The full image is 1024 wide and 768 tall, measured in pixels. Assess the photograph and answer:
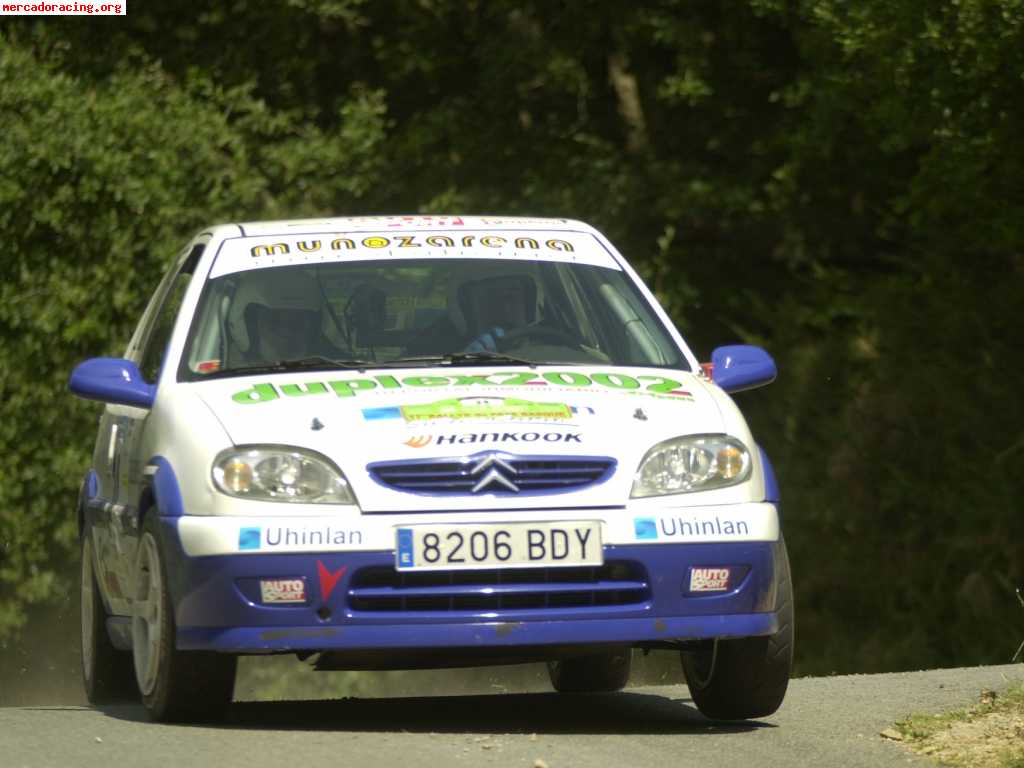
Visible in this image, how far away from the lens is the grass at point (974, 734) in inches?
280

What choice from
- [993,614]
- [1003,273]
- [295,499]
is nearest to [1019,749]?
[295,499]

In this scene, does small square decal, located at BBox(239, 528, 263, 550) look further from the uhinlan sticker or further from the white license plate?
the uhinlan sticker

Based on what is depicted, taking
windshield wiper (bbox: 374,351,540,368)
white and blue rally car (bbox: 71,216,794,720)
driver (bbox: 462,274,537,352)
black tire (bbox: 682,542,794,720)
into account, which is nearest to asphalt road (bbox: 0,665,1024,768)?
black tire (bbox: 682,542,794,720)

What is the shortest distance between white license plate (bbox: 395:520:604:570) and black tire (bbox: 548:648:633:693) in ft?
8.94

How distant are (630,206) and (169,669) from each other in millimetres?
14545

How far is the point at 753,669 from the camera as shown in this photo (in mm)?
7977

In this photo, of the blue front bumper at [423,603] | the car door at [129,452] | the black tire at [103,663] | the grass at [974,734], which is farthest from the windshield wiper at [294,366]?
the grass at [974,734]

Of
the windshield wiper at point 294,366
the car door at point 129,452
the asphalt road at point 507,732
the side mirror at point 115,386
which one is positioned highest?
the windshield wiper at point 294,366

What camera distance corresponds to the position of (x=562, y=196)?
72.4 ft

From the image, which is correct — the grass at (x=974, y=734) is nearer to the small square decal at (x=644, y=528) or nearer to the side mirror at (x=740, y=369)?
the small square decal at (x=644, y=528)

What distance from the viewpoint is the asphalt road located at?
7078 mm

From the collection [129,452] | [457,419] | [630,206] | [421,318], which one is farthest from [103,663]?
[630,206]

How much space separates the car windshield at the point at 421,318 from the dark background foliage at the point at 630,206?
359 inches

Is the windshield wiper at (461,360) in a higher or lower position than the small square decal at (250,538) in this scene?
higher
